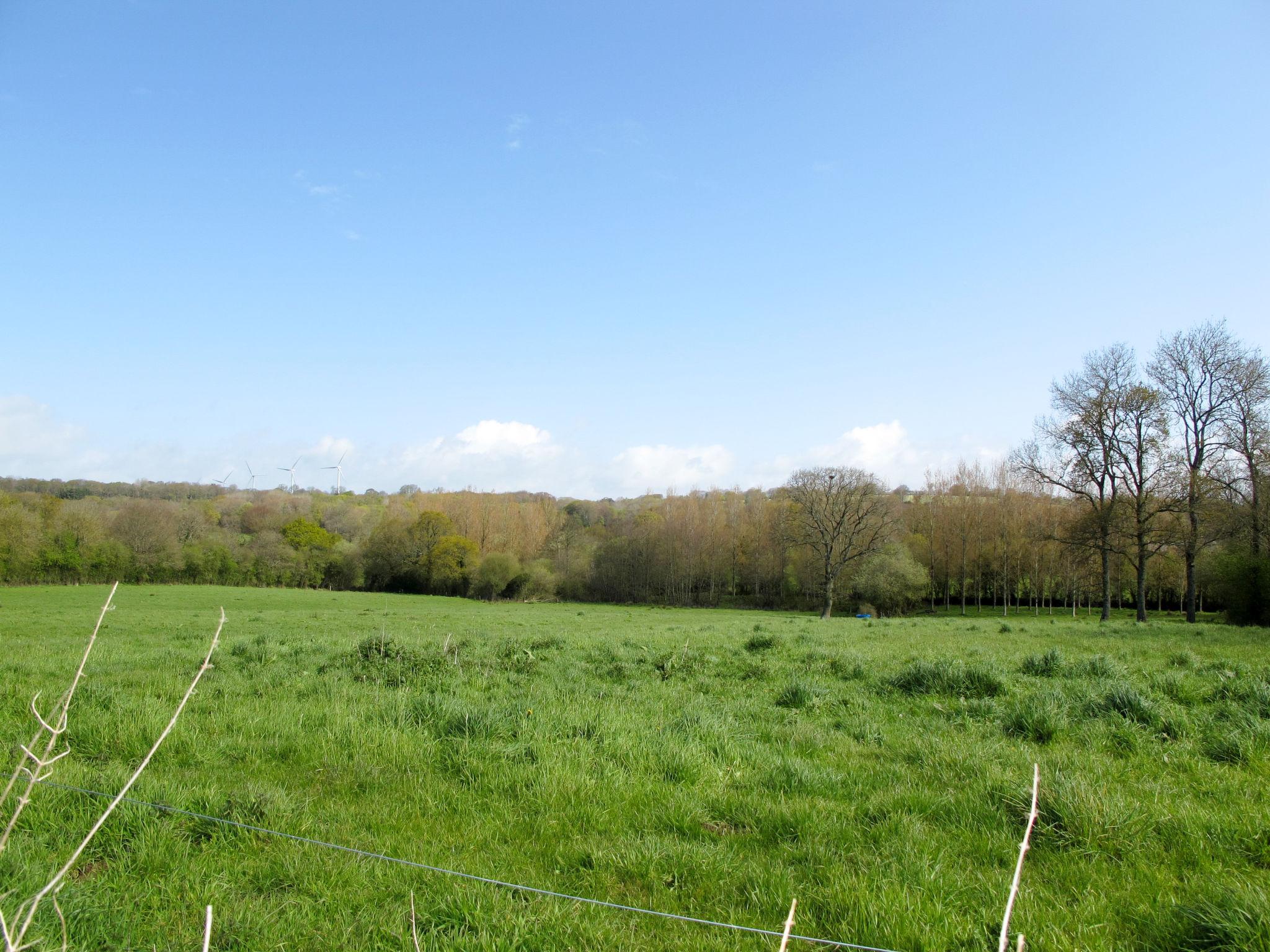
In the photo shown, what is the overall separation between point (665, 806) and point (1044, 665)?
8.98 metres

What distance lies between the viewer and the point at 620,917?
4277 mm

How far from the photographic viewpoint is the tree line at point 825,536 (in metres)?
36.0

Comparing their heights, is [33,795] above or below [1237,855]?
below

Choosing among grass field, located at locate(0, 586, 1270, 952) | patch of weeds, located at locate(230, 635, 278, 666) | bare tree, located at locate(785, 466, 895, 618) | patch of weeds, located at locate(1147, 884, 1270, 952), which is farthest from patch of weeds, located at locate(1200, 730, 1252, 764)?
bare tree, located at locate(785, 466, 895, 618)

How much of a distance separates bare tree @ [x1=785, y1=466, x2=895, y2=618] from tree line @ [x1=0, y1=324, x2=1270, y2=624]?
6.6 inches

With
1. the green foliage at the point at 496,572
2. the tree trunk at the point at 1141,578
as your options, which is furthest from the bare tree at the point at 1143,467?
the green foliage at the point at 496,572

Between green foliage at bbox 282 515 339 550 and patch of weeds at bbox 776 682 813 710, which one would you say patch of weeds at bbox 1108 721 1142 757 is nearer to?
patch of weeds at bbox 776 682 813 710

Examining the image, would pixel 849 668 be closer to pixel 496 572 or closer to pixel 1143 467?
pixel 1143 467

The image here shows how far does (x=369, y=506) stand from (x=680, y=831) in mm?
131868

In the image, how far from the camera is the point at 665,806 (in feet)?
18.9

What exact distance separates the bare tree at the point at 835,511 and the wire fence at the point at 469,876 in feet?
155

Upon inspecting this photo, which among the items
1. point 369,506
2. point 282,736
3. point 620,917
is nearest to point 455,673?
point 282,736

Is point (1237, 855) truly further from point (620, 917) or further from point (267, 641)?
point (267, 641)

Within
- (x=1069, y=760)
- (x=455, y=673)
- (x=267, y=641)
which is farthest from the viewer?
(x=267, y=641)
